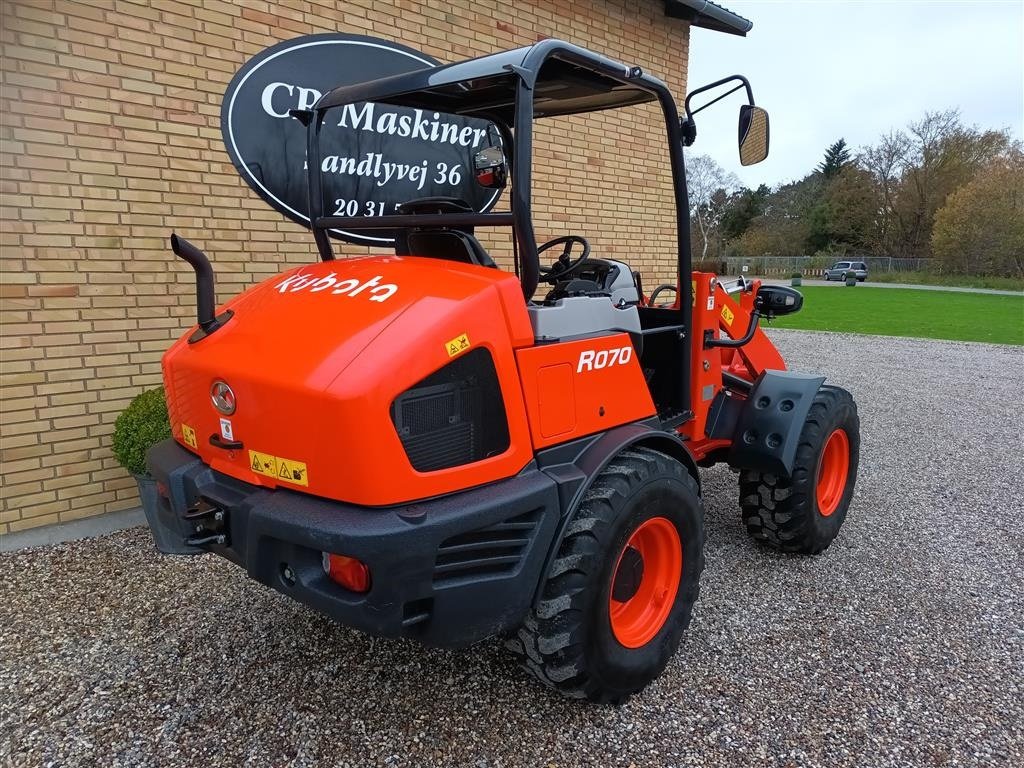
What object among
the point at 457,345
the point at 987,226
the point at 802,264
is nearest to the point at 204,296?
the point at 457,345

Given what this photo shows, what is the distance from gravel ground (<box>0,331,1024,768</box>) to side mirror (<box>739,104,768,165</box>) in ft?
6.71

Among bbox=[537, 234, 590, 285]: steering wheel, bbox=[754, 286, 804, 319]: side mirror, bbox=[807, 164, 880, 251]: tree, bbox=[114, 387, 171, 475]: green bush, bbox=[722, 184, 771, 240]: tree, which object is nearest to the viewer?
bbox=[537, 234, 590, 285]: steering wheel

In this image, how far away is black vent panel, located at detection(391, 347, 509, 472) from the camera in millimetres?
1956

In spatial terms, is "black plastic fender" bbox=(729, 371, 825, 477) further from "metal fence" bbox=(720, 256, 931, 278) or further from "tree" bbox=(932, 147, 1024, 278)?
"metal fence" bbox=(720, 256, 931, 278)

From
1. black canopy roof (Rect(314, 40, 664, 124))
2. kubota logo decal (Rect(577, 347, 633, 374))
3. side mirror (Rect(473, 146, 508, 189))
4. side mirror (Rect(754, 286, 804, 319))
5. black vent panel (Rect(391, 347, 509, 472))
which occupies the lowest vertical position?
black vent panel (Rect(391, 347, 509, 472))

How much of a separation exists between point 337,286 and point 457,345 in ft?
1.84

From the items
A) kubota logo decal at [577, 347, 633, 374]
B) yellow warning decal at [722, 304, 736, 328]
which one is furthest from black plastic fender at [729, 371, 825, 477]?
kubota logo decal at [577, 347, 633, 374]

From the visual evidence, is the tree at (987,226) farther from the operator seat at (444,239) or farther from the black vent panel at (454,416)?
the black vent panel at (454,416)

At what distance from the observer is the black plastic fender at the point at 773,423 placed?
11.3 feet

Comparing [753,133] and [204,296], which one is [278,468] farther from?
[753,133]

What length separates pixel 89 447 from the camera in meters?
4.07

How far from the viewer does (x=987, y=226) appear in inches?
1404

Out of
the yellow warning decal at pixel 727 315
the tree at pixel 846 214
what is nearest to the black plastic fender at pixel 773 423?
the yellow warning decal at pixel 727 315

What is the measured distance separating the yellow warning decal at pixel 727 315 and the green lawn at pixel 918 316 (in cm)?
1323
